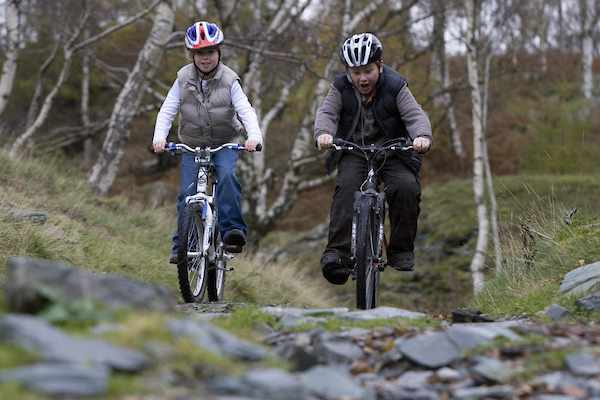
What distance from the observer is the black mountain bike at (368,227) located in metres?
5.41

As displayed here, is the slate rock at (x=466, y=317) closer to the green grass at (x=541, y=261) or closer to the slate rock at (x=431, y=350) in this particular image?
the green grass at (x=541, y=261)

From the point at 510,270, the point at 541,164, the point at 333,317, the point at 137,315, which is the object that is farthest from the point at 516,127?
the point at 137,315

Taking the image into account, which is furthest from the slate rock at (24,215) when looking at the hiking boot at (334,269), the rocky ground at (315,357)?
the rocky ground at (315,357)

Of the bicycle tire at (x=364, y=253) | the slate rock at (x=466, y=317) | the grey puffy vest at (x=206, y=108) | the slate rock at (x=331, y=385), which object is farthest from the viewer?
A: the grey puffy vest at (x=206, y=108)

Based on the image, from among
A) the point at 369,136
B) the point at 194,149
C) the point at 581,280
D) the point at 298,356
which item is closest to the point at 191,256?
the point at 194,149

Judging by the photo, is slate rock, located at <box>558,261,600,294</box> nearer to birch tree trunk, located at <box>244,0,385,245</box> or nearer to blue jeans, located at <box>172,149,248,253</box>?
blue jeans, located at <box>172,149,248,253</box>

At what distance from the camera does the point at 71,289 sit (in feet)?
9.73

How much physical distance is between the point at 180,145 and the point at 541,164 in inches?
728

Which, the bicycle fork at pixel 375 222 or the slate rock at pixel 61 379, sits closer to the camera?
the slate rock at pixel 61 379

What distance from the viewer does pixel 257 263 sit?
9.95 metres

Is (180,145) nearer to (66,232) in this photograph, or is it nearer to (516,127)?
(66,232)

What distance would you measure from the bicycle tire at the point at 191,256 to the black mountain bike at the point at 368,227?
54.8 inches

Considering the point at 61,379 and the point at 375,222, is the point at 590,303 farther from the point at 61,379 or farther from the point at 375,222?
the point at 61,379

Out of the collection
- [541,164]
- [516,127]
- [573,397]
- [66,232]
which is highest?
[516,127]
